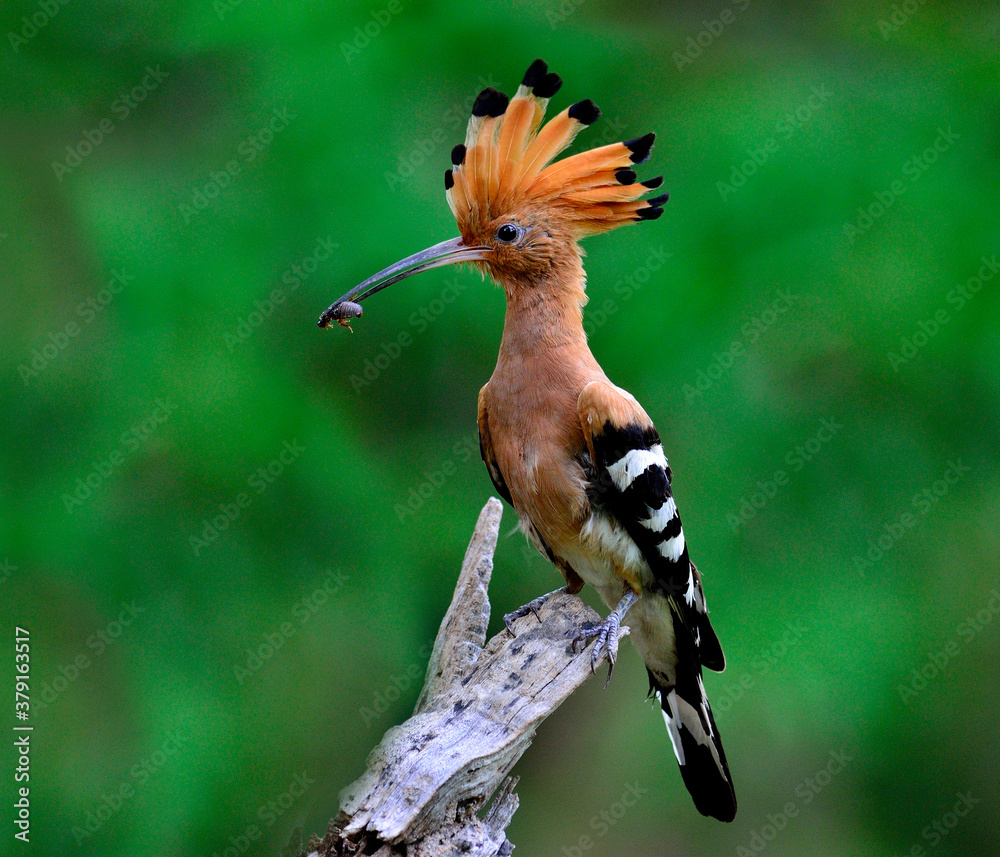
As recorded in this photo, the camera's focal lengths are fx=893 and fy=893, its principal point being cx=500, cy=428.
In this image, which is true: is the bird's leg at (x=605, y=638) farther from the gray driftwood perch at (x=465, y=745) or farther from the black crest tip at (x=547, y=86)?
the black crest tip at (x=547, y=86)

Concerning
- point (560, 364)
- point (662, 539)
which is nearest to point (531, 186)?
point (560, 364)

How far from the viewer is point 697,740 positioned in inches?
86.6

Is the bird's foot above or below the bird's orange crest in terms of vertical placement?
below

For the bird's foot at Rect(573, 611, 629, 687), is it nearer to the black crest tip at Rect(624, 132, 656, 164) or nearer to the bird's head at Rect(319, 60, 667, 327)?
the bird's head at Rect(319, 60, 667, 327)

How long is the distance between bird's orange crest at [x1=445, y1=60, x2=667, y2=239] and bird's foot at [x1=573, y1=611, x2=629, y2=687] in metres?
0.84

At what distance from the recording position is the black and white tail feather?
1.79 meters

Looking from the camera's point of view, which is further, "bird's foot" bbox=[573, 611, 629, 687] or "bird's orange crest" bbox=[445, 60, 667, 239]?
"bird's orange crest" bbox=[445, 60, 667, 239]

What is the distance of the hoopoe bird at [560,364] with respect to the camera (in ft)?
5.92

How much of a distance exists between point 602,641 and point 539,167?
99 cm

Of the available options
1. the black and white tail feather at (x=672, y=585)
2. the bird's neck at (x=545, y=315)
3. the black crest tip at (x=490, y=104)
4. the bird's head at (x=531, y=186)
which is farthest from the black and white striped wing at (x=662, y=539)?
the black crest tip at (x=490, y=104)

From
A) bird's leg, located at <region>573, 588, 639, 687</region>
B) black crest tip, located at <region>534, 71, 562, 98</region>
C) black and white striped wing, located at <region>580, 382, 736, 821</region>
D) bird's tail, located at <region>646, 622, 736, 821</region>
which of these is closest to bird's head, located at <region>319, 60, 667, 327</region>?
black crest tip, located at <region>534, 71, 562, 98</region>

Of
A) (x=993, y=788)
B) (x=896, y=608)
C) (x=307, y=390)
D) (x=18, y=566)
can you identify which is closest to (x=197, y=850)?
(x=18, y=566)

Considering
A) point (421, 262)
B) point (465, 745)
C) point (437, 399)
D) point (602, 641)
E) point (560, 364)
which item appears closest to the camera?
point (465, 745)

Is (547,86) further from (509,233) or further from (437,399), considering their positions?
(437,399)
